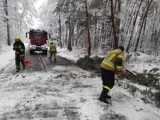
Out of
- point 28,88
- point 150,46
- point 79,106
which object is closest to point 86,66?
point 28,88

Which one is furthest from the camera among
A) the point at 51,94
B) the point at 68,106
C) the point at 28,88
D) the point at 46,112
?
the point at 28,88

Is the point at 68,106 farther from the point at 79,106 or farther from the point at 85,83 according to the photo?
the point at 85,83

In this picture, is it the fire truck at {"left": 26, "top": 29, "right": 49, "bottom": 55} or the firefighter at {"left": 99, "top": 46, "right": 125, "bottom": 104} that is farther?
the fire truck at {"left": 26, "top": 29, "right": 49, "bottom": 55}

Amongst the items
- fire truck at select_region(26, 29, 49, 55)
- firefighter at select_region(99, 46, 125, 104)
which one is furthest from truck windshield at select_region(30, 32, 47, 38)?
firefighter at select_region(99, 46, 125, 104)

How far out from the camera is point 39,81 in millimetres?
8867

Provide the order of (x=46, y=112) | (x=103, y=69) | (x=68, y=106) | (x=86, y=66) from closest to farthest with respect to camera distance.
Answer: (x=46, y=112)
(x=68, y=106)
(x=103, y=69)
(x=86, y=66)

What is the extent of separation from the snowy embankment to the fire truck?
A: 46.3 ft

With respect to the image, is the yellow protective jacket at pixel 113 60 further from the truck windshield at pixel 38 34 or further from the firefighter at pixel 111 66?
the truck windshield at pixel 38 34

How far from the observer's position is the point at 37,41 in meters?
22.6

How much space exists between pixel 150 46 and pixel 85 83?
2597 centimetres

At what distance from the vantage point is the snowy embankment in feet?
17.6

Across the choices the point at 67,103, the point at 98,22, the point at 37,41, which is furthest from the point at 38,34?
the point at 67,103

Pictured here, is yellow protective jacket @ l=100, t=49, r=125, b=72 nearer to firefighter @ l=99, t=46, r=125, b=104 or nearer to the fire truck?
firefighter @ l=99, t=46, r=125, b=104

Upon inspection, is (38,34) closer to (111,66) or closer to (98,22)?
(98,22)
